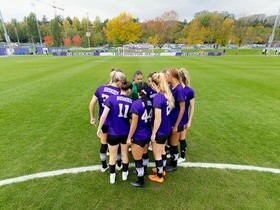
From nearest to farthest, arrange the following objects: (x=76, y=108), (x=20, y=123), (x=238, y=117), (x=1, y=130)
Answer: (x=1, y=130) < (x=20, y=123) < (x=238, y=117) < (x=76, y=108)

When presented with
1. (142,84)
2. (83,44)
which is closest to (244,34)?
(83,44)

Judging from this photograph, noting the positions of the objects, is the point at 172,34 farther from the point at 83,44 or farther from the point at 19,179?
the point at 19,179

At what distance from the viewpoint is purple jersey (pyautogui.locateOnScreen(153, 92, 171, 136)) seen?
330cm

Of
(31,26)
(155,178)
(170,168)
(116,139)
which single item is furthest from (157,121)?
(31,26)

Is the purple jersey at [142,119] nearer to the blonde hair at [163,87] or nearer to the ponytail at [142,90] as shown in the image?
the ponytail at [142,90]

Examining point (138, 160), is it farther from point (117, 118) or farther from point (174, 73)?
point (174, 73)

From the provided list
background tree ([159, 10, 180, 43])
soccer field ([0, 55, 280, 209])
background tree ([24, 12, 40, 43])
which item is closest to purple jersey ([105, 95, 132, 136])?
soccer field ([0, 55, 280, 209])

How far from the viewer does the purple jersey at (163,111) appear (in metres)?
3.30

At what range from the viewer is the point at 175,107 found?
12.9ft

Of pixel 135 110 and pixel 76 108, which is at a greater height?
pixel 135 110

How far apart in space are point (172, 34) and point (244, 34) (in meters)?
29.6

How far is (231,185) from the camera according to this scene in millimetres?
3770

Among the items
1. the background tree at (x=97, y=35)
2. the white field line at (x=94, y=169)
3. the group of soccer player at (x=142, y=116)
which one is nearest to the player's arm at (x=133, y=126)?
the group of soccer player at (x=142, y=116)

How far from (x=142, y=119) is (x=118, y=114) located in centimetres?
42
